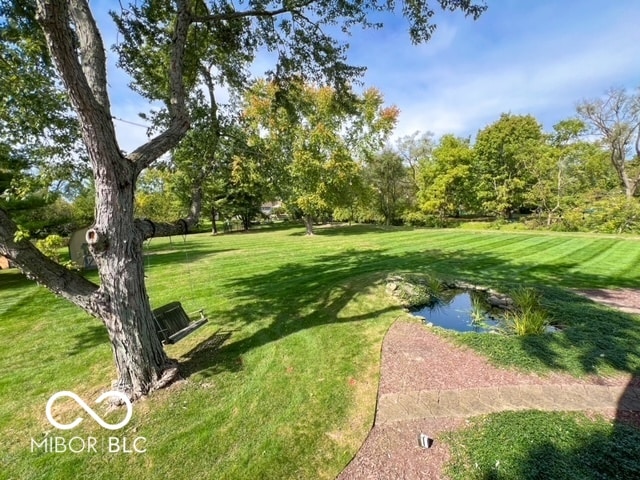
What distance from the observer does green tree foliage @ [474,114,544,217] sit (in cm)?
2555

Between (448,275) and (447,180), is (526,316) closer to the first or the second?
(448,275)

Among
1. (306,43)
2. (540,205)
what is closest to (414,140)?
(540,205)

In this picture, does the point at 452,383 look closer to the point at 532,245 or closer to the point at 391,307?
the point at 391,307

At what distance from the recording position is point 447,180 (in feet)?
88.6

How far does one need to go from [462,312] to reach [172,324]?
19.1 feet

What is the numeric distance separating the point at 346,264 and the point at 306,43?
24.2ft

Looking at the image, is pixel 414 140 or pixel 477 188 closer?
pixel 477 188

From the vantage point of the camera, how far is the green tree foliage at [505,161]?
2555cm

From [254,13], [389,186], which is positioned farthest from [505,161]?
[254,13]

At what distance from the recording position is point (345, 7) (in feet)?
16.1

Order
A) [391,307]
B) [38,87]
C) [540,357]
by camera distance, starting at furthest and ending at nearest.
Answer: [391,307] < [38,87] < [540,357]

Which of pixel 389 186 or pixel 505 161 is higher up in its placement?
pixel 505 161

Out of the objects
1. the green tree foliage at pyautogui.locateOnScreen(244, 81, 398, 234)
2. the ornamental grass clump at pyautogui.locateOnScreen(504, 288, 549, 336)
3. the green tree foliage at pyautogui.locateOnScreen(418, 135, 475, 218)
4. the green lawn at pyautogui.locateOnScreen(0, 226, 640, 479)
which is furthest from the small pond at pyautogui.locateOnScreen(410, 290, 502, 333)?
the green tree foliage at pyautogui.locateOnScreen(418, 135, 475, 218)

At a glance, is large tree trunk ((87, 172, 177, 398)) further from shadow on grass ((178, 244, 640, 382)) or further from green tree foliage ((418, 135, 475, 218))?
green tree foliage ((418, 135, 475, 218))
